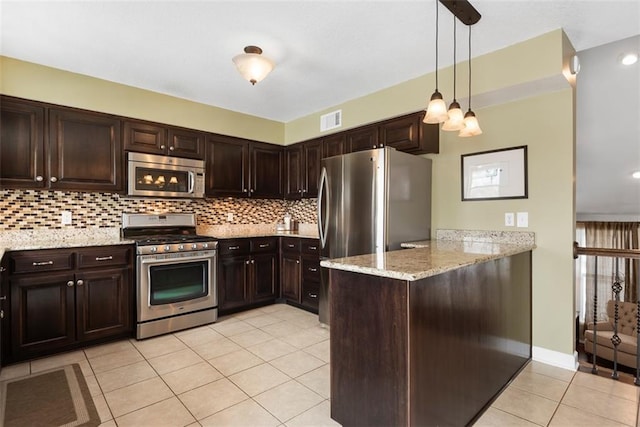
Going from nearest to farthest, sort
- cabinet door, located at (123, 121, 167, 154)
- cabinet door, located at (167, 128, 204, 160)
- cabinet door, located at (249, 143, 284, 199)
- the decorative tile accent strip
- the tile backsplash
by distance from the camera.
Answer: the decorative tile accent strip < the tile backsplash < cabinet door, located at (123, 121, 167, 154) < cabinet door, located at (167, 128, 204, 160) < cabinet door, located at (249, 143, 284, 199)

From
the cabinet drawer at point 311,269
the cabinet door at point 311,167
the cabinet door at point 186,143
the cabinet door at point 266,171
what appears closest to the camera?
the cabinet door at point 186,143

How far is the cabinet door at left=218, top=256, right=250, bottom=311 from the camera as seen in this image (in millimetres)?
A: 3709

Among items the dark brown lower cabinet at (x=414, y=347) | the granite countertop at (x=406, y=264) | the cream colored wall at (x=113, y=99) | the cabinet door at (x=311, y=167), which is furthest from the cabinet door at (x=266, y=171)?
the dark brown lower cabinet at (x=414, y=347)

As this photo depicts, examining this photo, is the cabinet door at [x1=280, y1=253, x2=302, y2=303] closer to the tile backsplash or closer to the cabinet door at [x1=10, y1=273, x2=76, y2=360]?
the tile backsplash

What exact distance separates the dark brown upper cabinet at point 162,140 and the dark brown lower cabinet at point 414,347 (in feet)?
9.01

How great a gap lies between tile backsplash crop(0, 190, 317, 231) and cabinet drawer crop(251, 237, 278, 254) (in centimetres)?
62

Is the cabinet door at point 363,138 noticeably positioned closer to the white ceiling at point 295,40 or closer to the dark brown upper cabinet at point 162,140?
the white ceiling at point 295,40

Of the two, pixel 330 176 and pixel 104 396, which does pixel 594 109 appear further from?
pixel 104 396

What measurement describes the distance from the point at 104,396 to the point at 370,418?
1.75 m

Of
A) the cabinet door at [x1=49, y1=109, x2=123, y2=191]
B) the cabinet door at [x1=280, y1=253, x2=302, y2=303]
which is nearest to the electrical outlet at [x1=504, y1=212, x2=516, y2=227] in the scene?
the cabinet door at [x1=280, y1=253, x2=302, y2=303]

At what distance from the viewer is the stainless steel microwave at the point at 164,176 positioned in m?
3.34

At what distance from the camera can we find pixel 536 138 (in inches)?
105

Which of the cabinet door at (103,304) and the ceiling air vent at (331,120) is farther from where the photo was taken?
the ceiling air vent at (331,120)

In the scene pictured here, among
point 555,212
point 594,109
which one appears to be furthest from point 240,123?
point 594,109
